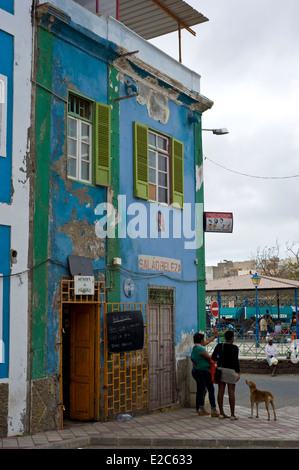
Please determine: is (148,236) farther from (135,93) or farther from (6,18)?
(6,18)

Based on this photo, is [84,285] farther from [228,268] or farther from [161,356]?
[228,268]

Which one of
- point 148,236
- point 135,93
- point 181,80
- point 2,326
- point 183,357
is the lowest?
point 183,357

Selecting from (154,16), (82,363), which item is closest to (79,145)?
(82,363)

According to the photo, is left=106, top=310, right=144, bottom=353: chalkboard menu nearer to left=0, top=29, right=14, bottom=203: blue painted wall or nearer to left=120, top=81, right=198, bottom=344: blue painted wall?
left=120, top=81, right=198, bottom=344: blue painted wall

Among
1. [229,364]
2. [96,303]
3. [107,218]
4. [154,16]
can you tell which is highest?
[154,16]

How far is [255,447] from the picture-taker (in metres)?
9.70

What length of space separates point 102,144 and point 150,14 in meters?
4.82

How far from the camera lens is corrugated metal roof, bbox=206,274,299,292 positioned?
27.9 metres

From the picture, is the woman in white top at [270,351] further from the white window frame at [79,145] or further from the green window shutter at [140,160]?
the white window frame at [79,145]

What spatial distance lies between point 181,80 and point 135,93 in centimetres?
232

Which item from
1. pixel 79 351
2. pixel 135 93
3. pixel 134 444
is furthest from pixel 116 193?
pixel 134 444

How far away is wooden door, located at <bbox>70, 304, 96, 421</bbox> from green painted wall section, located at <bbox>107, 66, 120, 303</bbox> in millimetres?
599

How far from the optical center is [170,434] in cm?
1021

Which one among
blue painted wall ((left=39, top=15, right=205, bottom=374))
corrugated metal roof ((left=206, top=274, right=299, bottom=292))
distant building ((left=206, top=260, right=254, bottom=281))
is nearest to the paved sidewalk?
blue painted wall ((left=39, top=15, right=205, bottom=374))
